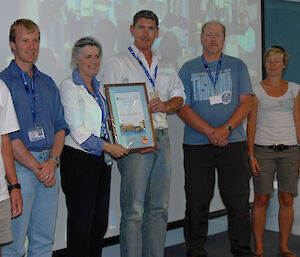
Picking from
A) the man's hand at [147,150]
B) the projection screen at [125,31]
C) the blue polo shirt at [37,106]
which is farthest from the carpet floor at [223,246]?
the blue polo shirt at [37,106]

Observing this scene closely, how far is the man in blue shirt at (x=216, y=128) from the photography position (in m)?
3.48

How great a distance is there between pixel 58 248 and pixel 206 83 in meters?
1.71

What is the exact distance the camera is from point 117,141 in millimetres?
2936

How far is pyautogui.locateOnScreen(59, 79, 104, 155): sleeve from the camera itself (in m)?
2.74

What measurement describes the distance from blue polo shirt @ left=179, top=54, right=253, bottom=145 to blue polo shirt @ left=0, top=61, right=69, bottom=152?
120cm

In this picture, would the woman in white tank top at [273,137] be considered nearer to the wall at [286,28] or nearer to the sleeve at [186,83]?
the sleeve at [186,83]

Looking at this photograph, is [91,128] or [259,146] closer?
[91,128]

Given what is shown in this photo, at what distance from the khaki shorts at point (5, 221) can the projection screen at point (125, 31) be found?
120 cm

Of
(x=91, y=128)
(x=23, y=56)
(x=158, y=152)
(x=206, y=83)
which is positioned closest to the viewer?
(x=23, y=56)

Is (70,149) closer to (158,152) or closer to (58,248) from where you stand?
(158,152)

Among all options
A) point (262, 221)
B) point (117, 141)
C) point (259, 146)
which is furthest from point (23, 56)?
point (262, 221)

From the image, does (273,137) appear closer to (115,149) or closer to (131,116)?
(131,116)

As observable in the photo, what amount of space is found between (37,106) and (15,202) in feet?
1.91

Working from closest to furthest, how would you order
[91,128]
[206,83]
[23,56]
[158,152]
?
[23,56] < [91,128] < [158,152] < [206,83]
